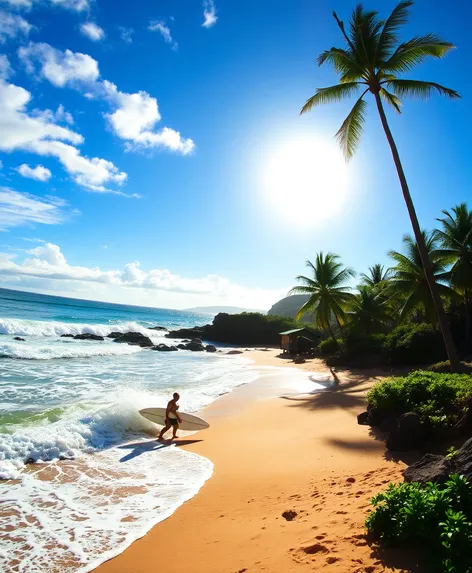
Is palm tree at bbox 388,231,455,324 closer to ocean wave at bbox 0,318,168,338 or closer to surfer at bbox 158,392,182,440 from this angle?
surfer at bbox 158,392,182,440

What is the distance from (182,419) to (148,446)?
149 centimetres

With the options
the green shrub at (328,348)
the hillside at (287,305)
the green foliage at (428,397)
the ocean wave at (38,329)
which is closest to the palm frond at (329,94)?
the green foliage at (428,397)

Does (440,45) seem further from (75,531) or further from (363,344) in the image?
(363,344)

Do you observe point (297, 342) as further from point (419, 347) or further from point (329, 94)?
point (329, 94)

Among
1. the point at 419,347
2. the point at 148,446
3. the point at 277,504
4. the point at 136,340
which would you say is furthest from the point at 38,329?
the point at 277,504

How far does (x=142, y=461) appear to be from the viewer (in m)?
7.28

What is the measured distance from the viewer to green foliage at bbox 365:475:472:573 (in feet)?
8.76

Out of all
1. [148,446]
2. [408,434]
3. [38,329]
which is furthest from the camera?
[38,329]

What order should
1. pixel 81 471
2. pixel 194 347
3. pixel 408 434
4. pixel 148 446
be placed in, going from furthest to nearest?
pixel 194 347 → pixel 148 446 → pixel 81 471 → pixel 408 434

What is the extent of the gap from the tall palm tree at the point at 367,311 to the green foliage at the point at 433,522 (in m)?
27.7

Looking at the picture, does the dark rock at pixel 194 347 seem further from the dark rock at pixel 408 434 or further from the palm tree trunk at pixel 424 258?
the dark rock at pixel 408 434

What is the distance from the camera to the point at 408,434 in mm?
6129

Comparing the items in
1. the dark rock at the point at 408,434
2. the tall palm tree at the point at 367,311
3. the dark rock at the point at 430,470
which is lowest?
the dark rock at the point at 408,434

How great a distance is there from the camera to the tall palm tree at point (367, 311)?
29875 mm
